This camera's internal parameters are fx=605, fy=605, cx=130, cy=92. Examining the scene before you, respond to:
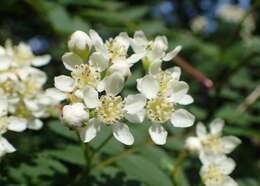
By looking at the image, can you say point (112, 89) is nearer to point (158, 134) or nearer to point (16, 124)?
point (158, 134)

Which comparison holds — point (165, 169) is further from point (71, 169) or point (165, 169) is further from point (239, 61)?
point (239, 61)

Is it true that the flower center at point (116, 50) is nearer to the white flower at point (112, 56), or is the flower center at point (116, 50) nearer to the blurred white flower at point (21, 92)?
the white flower at point (112, 56)

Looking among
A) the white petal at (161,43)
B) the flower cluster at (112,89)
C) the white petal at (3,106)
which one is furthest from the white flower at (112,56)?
the white petal at (3,106)

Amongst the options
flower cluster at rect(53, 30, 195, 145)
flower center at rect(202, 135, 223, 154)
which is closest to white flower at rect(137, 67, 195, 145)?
flower cluster at rect(53, 30, 195, 145)

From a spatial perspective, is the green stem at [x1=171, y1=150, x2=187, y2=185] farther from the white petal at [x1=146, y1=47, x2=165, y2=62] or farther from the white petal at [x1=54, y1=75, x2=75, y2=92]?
the white petal at [x1=54, y1=75, x2=75, y2=92]

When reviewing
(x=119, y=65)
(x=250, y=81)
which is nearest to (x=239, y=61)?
(x=250, y=81)

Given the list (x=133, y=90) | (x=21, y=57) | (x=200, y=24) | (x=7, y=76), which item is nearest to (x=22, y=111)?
(x=7, y=76)
